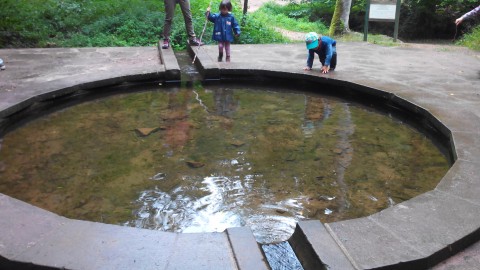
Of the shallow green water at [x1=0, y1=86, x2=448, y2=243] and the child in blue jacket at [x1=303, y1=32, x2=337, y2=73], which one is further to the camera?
the child in blue jacket at [x1=303, y1=32, x2=337, y2=73]

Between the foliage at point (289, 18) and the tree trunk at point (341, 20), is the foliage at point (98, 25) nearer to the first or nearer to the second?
the tree trunk at point (341, 20)

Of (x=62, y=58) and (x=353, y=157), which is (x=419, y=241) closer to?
(x=353, y=157)

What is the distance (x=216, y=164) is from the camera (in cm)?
473

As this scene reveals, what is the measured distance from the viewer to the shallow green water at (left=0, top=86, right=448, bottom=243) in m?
3.87

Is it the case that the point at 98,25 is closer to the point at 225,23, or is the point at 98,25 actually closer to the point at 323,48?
the point at 225,23

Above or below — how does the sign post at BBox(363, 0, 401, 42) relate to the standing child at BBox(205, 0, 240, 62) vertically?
above

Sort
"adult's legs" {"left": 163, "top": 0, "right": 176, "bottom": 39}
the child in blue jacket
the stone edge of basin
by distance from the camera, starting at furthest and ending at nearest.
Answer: "adult's legs" {"left": 163, "top": 0, "right": 176, "bottom": 39} → the child in blue jacket → the stone edge of basin

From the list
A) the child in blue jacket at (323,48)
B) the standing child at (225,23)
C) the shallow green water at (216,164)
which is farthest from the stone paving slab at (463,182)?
the standing child at (225,23)

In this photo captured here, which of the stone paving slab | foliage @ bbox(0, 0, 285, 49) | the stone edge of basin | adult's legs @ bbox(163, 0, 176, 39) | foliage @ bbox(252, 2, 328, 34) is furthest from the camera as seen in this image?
foliage @ bbox(252, 2, 328, 34)

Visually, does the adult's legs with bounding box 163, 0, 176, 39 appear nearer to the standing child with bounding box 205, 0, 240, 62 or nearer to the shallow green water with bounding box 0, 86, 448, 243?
the standing child with bounding box 205, 0, 240, 62

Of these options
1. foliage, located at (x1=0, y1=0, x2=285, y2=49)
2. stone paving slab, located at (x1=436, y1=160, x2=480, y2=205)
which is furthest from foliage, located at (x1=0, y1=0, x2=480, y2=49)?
stone paving slab, located at (x1=436, y1=160, x2=480, y2=205)

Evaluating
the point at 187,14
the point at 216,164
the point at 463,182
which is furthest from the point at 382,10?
the point at 463,182

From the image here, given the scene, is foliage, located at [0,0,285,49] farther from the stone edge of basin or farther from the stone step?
the stone step

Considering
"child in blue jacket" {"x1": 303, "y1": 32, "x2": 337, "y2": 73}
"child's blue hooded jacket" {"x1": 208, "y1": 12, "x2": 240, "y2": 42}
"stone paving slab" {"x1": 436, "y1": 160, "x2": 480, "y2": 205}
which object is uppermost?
"child's blue hooded jacket" {"x1": 208, "y1": 12, "x2": 240, "y2": 42}
